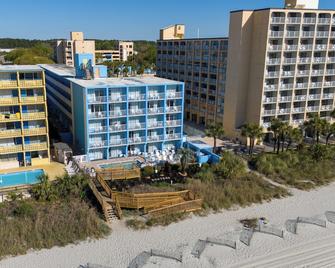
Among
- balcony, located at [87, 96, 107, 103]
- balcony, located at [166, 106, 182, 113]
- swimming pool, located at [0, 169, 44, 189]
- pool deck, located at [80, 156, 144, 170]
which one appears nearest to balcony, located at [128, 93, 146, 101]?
balcony, located at [87, 96, 107, 103]

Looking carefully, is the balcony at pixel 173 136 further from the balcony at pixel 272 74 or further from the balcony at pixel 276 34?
the balcony at pixel 276 34

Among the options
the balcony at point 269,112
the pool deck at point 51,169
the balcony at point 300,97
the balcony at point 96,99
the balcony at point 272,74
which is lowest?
the pool deck at point 51,169

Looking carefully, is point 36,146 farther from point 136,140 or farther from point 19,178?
point 136,140

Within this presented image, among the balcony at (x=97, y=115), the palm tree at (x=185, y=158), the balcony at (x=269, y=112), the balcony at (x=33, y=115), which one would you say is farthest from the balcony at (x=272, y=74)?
the balcony at (x=33, y=115)

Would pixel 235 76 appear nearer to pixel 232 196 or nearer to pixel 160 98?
pixel 160 98

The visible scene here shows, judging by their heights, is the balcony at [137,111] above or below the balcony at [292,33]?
below

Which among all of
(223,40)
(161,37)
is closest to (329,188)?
(223,40)
